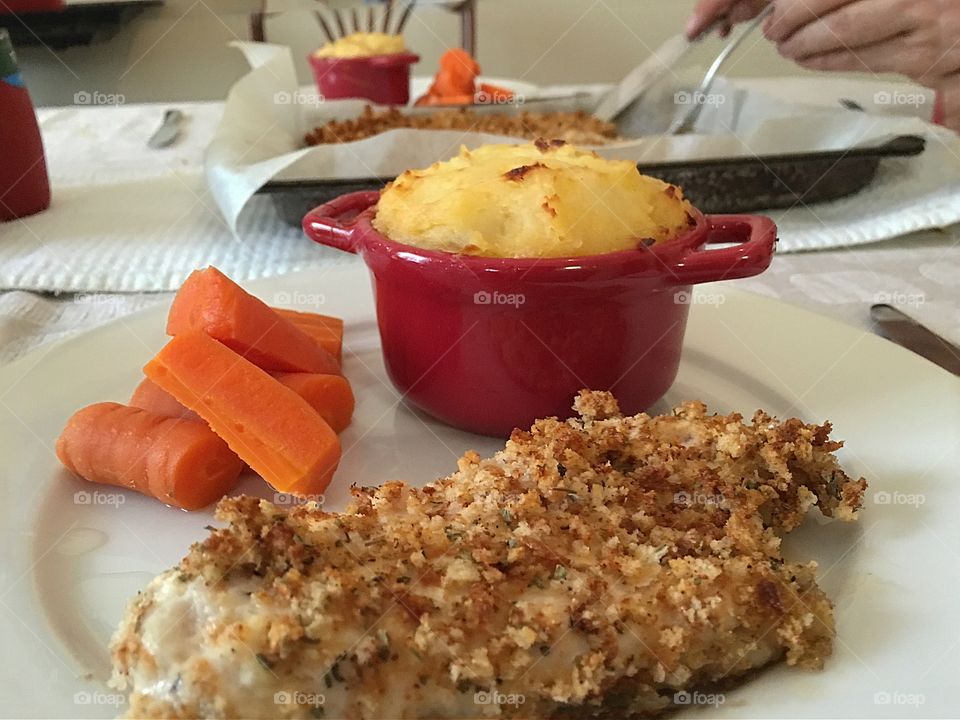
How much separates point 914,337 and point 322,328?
984 mm

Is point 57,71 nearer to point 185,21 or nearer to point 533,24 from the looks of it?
point 185,21

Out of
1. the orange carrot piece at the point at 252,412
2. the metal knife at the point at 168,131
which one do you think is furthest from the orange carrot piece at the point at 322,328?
the metal knife at the point at 168,131

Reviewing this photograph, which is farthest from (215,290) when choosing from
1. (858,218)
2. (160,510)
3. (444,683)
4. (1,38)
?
(858,218)

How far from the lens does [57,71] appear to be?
226 inches

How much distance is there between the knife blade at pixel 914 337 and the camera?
4.05 feet

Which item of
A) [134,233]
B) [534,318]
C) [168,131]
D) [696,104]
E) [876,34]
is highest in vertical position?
[876,34]

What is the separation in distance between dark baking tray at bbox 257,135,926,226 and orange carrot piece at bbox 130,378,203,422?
32.2 inches

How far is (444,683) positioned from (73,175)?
237 cm

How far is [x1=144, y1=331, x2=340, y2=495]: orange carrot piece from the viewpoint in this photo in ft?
3.23

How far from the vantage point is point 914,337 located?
132 centimetres

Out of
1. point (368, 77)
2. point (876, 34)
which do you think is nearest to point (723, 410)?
point (876, 34)

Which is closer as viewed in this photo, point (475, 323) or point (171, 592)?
point (171, 592)

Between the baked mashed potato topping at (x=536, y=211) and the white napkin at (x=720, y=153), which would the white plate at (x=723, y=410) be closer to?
the baked mashed potato topping at (x=536, y=211)

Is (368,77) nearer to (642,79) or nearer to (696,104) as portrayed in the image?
(642,79)
